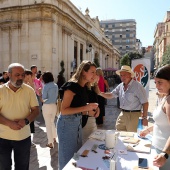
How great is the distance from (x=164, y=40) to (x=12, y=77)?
72263 millimetres

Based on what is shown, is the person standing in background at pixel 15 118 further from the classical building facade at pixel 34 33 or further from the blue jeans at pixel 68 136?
the classical building facade at pixel 34 33

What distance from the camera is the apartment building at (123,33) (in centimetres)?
8419

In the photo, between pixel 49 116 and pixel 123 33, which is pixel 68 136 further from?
pixel 123 33

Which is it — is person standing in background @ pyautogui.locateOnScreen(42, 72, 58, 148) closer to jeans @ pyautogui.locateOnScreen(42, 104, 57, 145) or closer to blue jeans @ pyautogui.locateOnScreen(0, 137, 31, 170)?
jeans @ pyautogui.locateOnScreen(42, 104, 57, 145)

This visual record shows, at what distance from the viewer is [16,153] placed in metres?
2.71

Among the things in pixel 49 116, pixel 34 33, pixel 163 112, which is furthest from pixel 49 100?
pixel 34 33

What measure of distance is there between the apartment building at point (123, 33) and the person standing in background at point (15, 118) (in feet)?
276

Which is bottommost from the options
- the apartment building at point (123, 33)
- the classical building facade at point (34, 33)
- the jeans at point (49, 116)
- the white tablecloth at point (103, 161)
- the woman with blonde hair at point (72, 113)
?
the jeans at point (49, 116)

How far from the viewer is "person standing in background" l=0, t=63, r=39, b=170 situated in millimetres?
2600

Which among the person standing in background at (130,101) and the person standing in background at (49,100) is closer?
the person standing in background at (130,101)

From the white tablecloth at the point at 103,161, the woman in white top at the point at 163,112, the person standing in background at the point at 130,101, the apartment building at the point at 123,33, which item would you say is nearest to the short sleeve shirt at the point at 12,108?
the white tablecloth at the point at 103,161

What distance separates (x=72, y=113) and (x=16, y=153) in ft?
3.33

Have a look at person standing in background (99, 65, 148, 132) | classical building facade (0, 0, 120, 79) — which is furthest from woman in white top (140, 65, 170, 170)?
classical building facade (0, 0, 120, 79)

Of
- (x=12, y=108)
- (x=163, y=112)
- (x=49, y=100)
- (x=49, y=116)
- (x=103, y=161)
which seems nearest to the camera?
(x=103, y=161)
